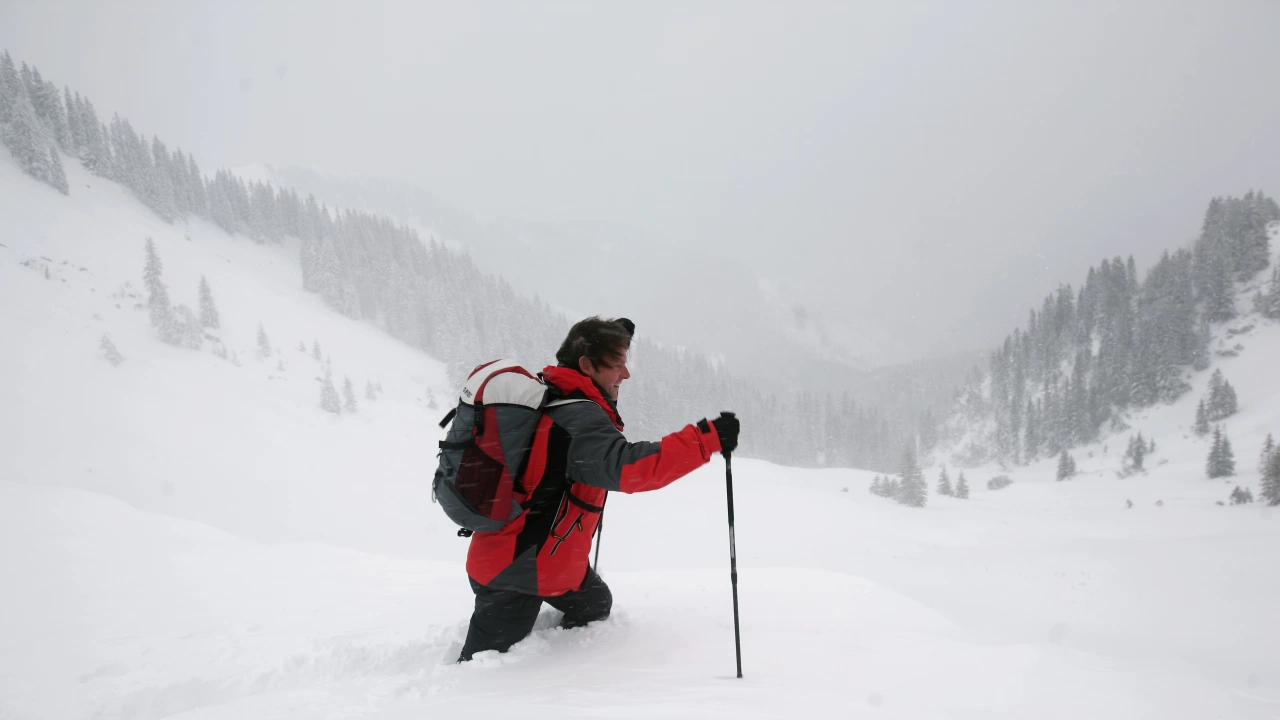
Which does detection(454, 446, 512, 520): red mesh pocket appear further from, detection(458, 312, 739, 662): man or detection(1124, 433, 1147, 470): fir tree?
detection(1124, 433, 1147, 470): fir tree

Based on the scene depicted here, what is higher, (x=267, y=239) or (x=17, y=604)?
(x=267, y=239)

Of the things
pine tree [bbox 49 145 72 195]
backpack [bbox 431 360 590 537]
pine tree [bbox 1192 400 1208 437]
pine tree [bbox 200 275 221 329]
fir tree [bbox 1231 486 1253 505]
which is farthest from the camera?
pine tree [bbox 1192 400 1208 437]

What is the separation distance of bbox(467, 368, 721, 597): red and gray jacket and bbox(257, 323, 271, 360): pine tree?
36.1m

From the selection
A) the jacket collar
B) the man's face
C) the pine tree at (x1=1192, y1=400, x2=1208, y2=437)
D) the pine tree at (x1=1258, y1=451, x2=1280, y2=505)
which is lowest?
the pine tree at (x1=1258, y1=451, x2=1280, y2=505)

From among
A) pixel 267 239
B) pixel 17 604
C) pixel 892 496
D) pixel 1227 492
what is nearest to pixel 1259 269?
pixel 1227 492

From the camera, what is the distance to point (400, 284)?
56438 millimetres

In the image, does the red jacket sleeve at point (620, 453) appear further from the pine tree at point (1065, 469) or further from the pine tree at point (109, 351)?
the pine tree at point (1065, 469)

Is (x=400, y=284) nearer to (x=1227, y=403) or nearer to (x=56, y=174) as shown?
(x=56, y=174)

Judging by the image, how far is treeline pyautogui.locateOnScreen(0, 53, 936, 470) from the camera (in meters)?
45.9

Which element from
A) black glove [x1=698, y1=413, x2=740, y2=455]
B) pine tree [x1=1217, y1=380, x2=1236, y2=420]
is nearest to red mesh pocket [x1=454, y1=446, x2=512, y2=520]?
black glove [x1=698, y1=413, x2=740, y2=455]

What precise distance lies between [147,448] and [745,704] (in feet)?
78.8

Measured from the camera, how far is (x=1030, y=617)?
28.9ft

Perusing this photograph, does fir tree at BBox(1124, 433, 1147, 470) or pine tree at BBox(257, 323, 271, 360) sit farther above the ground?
pine tree at BBox(257, 323, 271, 360)

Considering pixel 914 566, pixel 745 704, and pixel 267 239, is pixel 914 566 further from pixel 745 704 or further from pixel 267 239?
pixel 267 239
